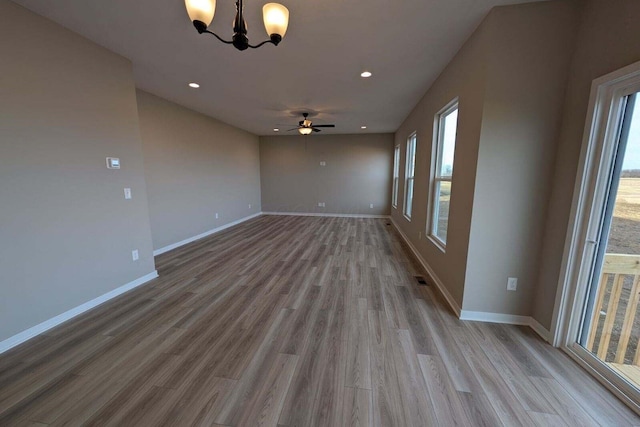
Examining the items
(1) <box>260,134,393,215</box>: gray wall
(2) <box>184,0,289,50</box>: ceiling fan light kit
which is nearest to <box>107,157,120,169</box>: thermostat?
(2) <box>184,0,289,50</box>: ceiling fan light kit

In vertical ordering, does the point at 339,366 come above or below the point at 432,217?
below

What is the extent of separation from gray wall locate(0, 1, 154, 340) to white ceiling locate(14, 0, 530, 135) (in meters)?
0.31

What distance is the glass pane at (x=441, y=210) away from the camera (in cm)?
303

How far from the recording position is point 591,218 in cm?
167

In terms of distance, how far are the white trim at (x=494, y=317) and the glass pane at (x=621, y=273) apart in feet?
1.38

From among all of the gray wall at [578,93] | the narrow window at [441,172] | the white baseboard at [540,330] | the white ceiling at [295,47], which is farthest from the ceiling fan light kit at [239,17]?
the white baseboard at [540,330]

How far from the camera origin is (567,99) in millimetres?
1810

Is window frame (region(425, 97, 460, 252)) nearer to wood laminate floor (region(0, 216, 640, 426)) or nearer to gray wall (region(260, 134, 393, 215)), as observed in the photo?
wood laminate floor (region(0, 216, 640, 426))

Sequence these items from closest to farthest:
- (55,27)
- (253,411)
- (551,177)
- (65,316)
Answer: (253,411) < (551,177) < (55,27) < (65,316)

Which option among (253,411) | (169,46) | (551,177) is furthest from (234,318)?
(551,177)

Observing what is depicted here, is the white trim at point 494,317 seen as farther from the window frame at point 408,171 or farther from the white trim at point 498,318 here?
the window frame at point 408,171

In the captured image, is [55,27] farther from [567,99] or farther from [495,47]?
[567,99]

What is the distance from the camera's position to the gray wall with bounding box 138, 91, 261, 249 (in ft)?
12.9

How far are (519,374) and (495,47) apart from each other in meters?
2.43
